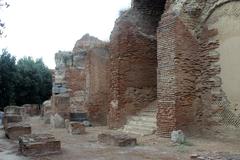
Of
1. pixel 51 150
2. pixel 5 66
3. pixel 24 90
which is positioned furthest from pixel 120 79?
pixel 24 90

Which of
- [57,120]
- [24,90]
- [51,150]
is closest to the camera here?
[51,150]

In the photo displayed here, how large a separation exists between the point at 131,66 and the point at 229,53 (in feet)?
14.4

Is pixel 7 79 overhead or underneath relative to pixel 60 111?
A: overhead

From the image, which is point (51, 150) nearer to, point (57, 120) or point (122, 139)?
point (122, 139)

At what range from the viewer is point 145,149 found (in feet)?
32.5

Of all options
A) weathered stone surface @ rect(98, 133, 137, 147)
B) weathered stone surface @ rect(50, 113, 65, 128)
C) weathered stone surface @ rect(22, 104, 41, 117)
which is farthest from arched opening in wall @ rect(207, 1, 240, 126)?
weathered stone surface @ rect(22, 104, 41, 117)

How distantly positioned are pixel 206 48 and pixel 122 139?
3.74m

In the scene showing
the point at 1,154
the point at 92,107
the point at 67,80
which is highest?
the point at 67,80

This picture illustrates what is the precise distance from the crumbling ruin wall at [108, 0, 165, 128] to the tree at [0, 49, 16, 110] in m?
17.5

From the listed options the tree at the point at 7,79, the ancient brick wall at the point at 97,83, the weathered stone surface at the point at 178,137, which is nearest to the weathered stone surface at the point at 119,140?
the weathered stone surface at the point at 178,137

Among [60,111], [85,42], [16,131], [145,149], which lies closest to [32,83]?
[85,42]

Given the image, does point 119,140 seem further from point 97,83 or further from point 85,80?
point 85,80

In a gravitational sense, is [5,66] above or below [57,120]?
above

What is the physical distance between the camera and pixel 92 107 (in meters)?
17.9
